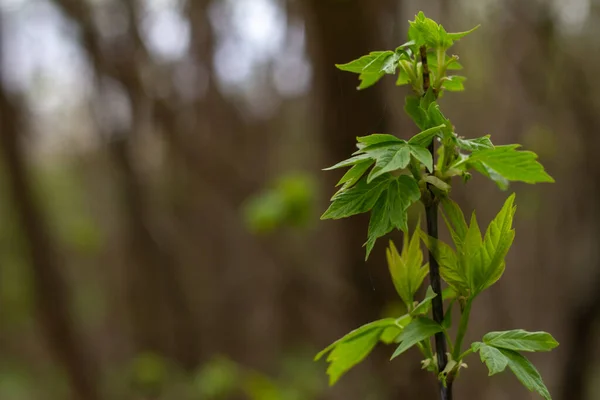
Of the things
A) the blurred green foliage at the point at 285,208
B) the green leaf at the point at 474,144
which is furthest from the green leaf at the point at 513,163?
the blurred green foliage at the point at 285,208

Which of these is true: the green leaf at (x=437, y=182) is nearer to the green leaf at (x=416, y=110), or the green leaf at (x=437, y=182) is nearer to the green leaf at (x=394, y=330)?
the green leaf at (x=416, y=110)

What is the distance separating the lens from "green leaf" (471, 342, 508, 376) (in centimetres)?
72

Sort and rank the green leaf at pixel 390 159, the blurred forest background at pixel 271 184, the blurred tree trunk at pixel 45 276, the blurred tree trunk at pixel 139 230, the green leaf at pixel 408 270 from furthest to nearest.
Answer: the blurred tree trunk at pixel 45 276 < the blurred tree trunk at pixel 139 230 < the blurred forest background at pixel 271 184 < the green leaf at pixel 408 270 < the green leaf at pixel 390 159

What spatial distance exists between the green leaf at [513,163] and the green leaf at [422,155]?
88 mm

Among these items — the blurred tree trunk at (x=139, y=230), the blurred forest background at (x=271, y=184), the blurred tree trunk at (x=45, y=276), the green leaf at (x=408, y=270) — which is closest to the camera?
the green leaf at (x=408, y=270)

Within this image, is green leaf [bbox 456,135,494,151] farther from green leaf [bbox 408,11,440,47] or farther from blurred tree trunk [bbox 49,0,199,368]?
blurred tree trunk [bbox 49,0,199,368]

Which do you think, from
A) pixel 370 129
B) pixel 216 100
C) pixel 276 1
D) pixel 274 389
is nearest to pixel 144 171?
pixel 216 100

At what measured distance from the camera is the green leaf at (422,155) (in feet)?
2.37

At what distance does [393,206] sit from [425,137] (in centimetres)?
10

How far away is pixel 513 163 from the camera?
78 cm

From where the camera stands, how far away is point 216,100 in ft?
18.3

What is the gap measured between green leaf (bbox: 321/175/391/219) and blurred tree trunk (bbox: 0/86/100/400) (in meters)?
4.84

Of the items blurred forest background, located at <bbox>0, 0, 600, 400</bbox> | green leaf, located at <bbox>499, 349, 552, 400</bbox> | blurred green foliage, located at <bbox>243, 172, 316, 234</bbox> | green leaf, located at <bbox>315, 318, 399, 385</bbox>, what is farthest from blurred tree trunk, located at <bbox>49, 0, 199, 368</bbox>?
green leaf, located at <bbox>499, 349, 552, 400</bbox>

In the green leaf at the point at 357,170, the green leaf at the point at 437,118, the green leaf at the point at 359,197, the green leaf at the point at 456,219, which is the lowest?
the green leaf at the point at 456,219
